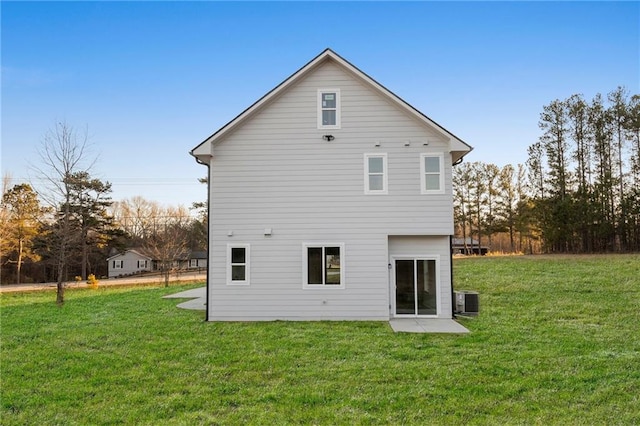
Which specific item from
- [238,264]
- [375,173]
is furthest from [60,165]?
[375,173]

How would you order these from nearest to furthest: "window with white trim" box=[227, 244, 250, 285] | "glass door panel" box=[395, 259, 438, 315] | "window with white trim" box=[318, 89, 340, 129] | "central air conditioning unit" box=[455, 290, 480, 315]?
1. "window with white trim" box=[227, 244, 250, 285]
2. "glass door panel" box=[395, 259, 438, 315]
3. "window with white trim" box=[318, 89, 340, 129]
4. "central air conditioning unit" box=[455, 290, 480, 315]

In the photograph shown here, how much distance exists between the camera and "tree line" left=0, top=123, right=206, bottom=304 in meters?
15.1

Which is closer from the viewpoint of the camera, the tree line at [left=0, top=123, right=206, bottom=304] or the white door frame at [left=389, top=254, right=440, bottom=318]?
the white door frame at [left=389, top=254, right=440, bottom=318]

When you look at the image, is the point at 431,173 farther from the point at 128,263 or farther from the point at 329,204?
the point at 128,263

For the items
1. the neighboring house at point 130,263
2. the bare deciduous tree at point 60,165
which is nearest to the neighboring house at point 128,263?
the neighboring house at point 130,263

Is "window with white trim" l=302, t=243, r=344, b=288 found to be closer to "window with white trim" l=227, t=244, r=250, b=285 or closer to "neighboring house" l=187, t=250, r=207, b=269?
"window with white trim" l=227, t=244, r=250, b=285

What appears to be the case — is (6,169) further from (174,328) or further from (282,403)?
(282,403)

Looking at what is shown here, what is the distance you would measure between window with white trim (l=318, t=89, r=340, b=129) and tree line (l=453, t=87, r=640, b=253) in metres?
27.7

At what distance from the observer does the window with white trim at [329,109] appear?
1140 centimetres

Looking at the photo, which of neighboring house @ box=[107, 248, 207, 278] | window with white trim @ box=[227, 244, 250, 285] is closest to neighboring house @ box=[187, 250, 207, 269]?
neighboring house @ box=[107, 248, 207, 278]

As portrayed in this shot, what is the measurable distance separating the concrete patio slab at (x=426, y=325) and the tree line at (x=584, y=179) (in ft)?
87.0

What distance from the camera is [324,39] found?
1296 centimetres

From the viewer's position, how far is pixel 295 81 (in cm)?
1142

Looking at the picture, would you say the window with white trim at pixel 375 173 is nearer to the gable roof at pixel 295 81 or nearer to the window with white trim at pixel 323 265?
the gable roof at pixel 295 81
